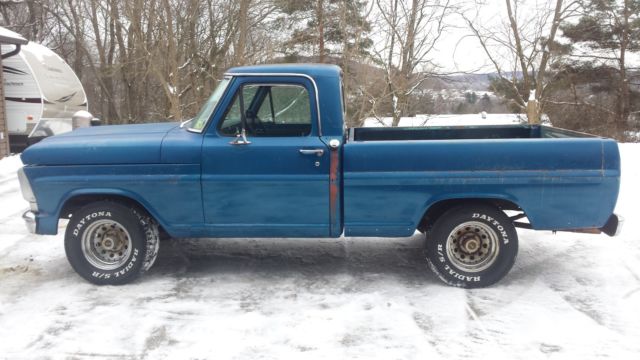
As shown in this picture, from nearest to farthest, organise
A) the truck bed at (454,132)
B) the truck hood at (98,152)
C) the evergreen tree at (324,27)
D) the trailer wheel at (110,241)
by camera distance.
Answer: the truck hood at (98,152) → the trailer wheel at (110,241) → the truck bed at (454,132) → the evergreen tree at (324,27)

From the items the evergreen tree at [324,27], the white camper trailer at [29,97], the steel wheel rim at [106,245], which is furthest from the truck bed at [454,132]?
the white camper trailer at [29,97]

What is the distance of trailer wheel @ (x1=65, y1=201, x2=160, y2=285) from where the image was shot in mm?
4867

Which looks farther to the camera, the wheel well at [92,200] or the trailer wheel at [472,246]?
the wheel well at [92,200]

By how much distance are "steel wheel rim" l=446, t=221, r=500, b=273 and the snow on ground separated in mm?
236

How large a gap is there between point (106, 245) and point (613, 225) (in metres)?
4.49

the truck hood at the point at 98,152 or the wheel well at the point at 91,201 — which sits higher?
the truck hood at the point at 98,152

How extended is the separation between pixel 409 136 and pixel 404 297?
218cm

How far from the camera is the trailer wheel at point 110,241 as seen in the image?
4.87 metres

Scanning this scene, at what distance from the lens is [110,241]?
4988mm

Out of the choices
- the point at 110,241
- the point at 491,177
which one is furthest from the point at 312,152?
the point at 110,241

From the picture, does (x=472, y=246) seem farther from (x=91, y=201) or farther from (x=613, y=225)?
(x=91, y=201)

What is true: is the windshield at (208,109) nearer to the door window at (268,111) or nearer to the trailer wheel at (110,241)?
the door window at (268,111)

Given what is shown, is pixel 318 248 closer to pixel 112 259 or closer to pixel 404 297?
pixel 404 297

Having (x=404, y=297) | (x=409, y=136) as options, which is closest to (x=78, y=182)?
(x=404, y=297)
